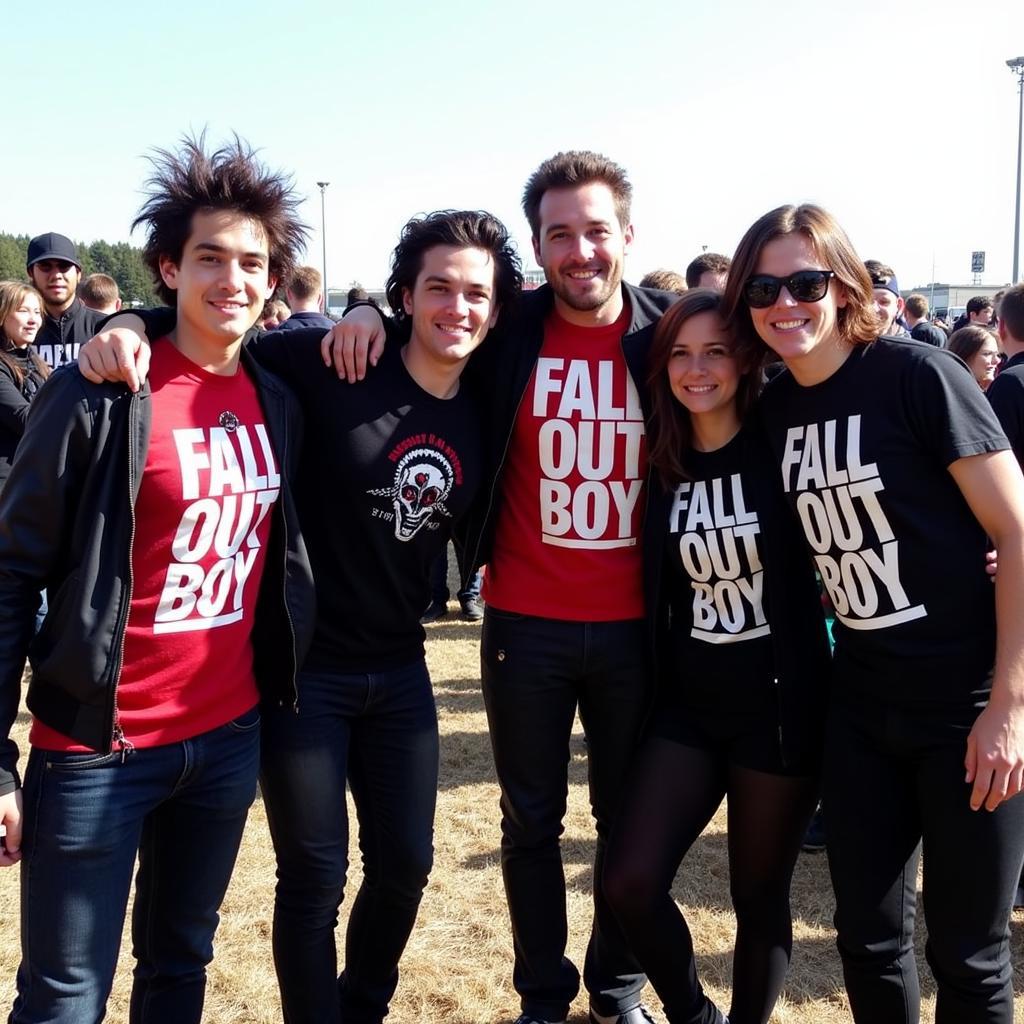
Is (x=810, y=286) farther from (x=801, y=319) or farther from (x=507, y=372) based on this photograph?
(x=507, y=372)

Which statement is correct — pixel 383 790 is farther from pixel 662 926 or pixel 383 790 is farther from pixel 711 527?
pixel 711 527

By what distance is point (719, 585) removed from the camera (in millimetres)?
2736

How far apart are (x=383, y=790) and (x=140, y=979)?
0.79 m

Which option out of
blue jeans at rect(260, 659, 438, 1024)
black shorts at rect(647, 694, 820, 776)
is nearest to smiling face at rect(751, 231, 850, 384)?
black shorts at rect(647, 694, 820, 776)

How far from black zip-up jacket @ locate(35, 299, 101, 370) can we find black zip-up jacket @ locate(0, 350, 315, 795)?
567 centimetres

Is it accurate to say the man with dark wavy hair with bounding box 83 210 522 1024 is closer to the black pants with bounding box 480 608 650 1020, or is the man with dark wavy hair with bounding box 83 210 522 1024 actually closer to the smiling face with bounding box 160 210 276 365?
the black pants with bounding box 480 608 650 1020

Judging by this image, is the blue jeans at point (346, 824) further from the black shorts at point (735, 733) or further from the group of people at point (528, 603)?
the black shorts at point (735, 733)

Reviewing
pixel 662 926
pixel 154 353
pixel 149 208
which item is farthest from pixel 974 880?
pixel 149 208

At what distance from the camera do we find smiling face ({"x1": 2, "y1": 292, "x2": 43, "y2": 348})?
6258 millimetres

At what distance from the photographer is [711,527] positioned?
107 inches

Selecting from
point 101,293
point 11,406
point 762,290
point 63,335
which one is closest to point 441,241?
point 762,290

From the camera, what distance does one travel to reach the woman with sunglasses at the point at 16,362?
5926 mm

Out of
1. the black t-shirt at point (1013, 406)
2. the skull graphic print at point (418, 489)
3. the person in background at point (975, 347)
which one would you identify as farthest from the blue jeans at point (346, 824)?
the person in background at point (975, 347)

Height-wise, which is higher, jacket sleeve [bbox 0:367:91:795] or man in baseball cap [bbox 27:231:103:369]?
man in baseball cap [bbox 27:231:103:369]
